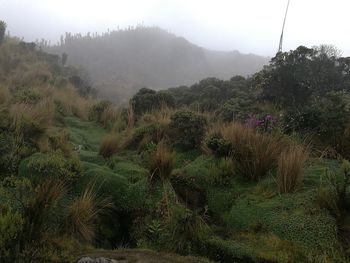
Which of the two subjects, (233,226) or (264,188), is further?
(264,188)

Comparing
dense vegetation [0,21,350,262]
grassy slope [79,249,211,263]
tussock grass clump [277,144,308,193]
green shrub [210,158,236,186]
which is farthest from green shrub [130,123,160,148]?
grassy slope [79,249,211,263]

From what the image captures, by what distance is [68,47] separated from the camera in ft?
172

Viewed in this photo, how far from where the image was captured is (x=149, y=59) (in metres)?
57.3

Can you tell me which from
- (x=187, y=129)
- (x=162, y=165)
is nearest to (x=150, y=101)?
(x=187, y=129)

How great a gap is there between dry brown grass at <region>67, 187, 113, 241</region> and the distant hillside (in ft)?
125

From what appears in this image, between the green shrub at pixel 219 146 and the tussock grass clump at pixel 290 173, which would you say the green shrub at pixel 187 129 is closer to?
the green shrub at pixel 219 146

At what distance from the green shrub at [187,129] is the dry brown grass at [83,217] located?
3.15 m

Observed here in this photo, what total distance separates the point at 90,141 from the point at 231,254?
5.84 m

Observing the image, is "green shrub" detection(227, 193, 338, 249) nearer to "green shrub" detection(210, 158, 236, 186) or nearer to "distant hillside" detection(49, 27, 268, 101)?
"green shrub" detection(210, 158, 236, 186)

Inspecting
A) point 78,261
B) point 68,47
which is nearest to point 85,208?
point 78,261

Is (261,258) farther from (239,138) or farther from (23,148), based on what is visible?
(23,148)

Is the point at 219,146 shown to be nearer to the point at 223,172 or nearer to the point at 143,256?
the point at 223,172

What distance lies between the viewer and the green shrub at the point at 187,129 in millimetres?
8328

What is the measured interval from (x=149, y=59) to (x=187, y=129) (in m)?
50.1
